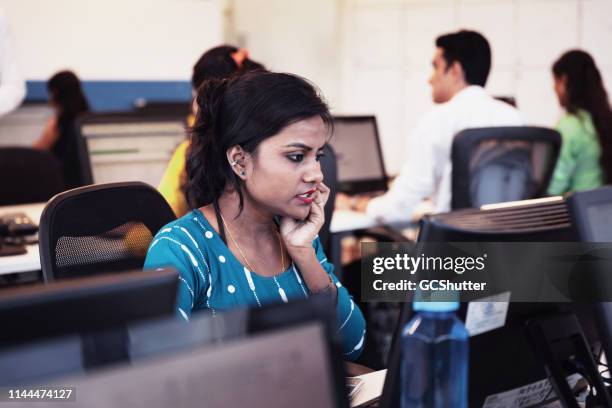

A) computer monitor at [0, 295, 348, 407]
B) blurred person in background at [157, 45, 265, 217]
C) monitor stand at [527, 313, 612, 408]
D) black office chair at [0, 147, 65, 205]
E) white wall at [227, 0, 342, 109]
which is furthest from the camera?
white wall at [227, 0, 342, 109]

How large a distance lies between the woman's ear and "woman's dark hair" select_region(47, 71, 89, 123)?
3452mm

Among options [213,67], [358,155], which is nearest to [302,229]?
[213,67]

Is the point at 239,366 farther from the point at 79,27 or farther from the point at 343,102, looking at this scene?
the point at 343,102

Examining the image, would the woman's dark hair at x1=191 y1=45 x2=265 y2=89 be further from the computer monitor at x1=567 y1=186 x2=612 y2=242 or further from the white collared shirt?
the computer monitor at x1=567 y1=186 x2=612 y2=242

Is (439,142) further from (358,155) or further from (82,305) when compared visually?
(82,305)

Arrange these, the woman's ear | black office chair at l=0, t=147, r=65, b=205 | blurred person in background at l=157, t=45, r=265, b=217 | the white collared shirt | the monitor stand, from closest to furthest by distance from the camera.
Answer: the monitor stand, the woman's ear, blurred person in background at l=157, t=45, r=265, b=217, the white collared shirt, black office chair at l=0, t=147, r=65, b=205

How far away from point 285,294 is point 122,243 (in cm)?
39

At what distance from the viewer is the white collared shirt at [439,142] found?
3.04m

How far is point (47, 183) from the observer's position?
3252 mm

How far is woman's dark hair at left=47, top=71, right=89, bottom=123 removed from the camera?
4730mm

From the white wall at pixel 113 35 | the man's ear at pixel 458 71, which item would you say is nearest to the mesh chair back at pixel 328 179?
the man's ear at pixel 458 71

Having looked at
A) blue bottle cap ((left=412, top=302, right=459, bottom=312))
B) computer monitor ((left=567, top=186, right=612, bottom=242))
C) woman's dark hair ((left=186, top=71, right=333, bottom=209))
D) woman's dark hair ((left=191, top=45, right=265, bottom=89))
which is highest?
woman's dark hair ((left=191, top=45, right=265, bottom=89))

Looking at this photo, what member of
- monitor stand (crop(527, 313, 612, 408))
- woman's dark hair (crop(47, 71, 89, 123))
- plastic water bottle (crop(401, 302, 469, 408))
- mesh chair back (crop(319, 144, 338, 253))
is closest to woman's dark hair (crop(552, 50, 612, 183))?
mesh chair back (crop(319, 144, 338, 253))

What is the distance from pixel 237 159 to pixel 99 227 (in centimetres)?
34
